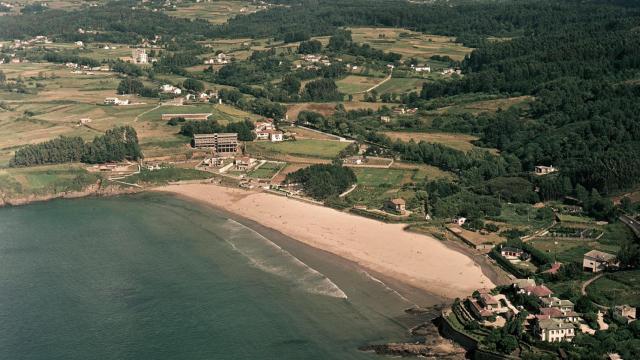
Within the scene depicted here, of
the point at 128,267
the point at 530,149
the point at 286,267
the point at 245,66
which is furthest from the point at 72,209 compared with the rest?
the point at 245,66

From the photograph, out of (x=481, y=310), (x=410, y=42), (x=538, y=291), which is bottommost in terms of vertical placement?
(x=481, y=310)

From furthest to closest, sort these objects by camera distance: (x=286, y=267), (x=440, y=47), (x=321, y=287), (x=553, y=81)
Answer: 1. (x=440, y=47)
2. (x=553, y=81)
3. (x=286, y=267)
4. (x=321, y=287)

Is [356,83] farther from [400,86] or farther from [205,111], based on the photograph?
[205,111]

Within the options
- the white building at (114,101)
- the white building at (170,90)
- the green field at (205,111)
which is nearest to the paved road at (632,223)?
the green field at (205,111)

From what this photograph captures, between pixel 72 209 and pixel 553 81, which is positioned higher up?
pixel 553 81

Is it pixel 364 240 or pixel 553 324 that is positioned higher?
pixel 553 324

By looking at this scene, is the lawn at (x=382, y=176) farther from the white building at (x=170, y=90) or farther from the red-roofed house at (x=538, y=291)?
the white building at (x=170, y=90)

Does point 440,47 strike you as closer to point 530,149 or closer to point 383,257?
point 530,149

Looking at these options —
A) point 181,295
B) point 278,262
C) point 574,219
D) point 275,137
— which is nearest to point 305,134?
point 275,137
